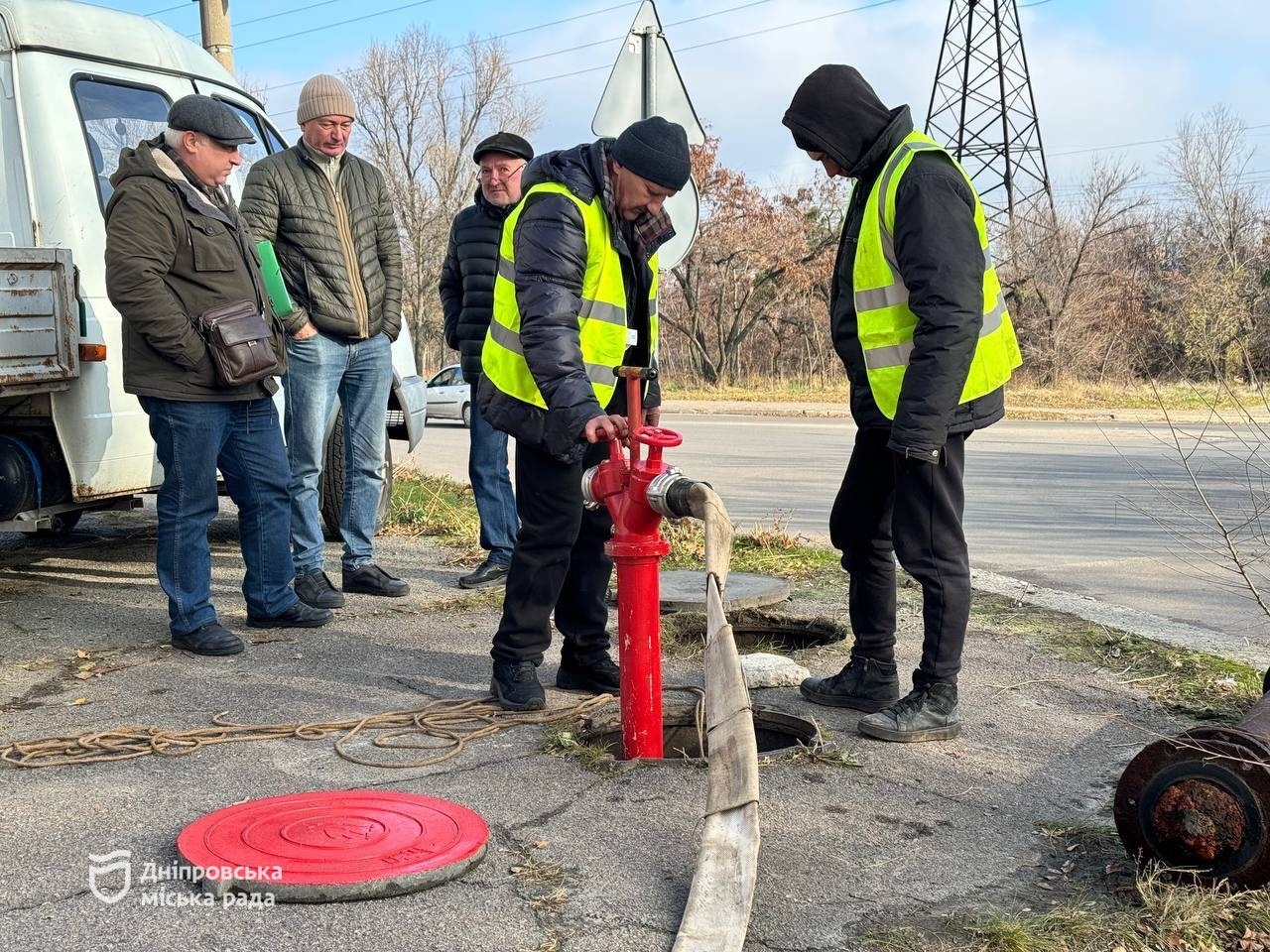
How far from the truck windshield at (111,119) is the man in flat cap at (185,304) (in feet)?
2.90

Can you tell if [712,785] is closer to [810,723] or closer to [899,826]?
[899,826]

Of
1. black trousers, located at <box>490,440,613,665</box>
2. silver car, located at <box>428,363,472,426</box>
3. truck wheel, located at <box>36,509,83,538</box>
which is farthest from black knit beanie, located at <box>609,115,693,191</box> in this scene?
silver car, located at <box>428,363,472,426</box>

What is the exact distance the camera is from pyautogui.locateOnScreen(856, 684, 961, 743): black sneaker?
13.0 feet

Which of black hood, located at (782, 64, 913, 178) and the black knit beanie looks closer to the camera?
the black knit beanie

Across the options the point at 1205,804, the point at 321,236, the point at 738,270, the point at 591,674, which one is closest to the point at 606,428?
the point at 591,674

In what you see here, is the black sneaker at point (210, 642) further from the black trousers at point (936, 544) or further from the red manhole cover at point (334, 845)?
the black trousers at point (936, 544)

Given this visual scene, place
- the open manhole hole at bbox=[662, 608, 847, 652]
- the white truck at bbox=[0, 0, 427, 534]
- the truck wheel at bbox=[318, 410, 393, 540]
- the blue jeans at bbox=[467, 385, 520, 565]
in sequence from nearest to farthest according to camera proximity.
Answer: the white truck at bbox=[0, 0, 427, 534] < the open manhole hole at bbox=[662, 608, 847, 652] < the blue jeans at bbox=[467, 385, 520, 565] < the truck wheel at bbox=[318, 410, 393, 540]

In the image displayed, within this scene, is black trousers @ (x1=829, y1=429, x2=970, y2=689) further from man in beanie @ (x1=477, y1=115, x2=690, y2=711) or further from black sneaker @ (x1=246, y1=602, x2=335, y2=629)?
black sneaker @ (x1=246, y1=602, x2=335, y2=629)

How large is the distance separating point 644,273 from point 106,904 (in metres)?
2.58

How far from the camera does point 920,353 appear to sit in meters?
3.85

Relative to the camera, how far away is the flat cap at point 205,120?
5.05 meters

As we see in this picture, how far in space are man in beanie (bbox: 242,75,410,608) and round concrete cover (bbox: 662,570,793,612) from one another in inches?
53.8

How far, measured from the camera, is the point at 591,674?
457 centimetres

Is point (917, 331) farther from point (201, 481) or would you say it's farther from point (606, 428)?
point (201, 481)
